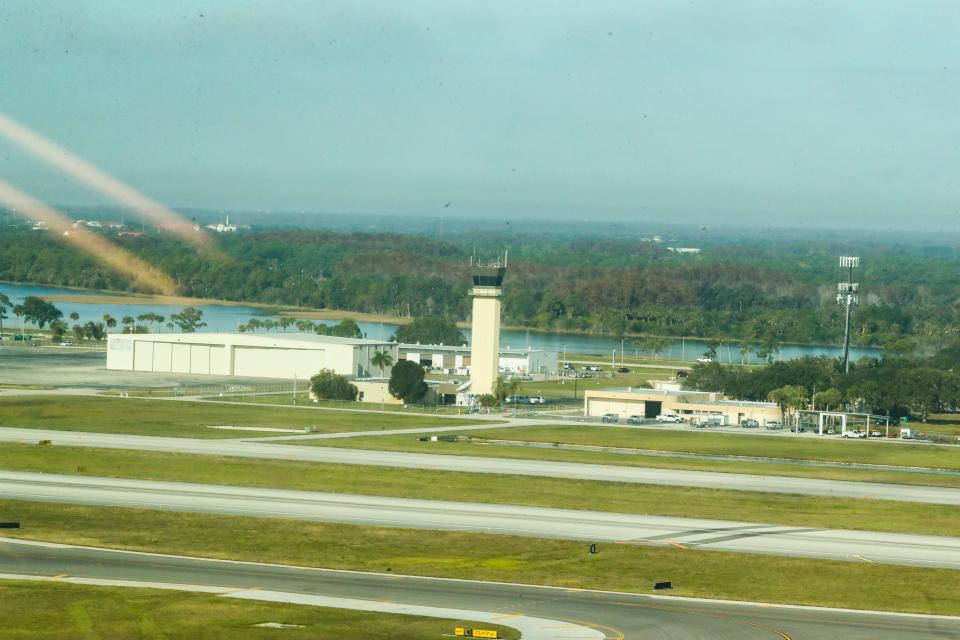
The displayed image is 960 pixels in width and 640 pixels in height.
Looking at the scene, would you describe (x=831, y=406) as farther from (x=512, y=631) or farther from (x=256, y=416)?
(x=512, y=631)

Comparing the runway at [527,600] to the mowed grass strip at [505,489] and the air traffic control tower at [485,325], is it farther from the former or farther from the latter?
the air traffic control tower at [485,325]

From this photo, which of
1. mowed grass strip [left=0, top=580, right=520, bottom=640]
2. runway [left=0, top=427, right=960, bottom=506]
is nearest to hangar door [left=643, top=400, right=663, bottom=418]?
runway [left=0, top=427, right=960, bottom=506]

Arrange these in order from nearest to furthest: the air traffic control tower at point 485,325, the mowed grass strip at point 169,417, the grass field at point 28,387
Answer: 1. the mowed grass strip at point 169,417
2. the air traffic control tower at point 485,325
3. the grass field at point 28,387

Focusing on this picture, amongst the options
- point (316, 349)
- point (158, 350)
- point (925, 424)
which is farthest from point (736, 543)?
point (158, 350)

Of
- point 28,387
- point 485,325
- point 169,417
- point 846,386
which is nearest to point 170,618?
point 169,417

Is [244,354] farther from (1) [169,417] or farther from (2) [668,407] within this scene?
(2) [668,407]

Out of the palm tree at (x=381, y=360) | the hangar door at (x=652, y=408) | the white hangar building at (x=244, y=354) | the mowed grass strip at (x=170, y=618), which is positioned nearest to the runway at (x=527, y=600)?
the mowed grass strip at (x=170, y=618)

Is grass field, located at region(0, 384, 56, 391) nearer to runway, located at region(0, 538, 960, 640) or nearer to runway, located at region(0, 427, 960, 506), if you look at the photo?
runway, located at region(0, 427, 960, 506)
